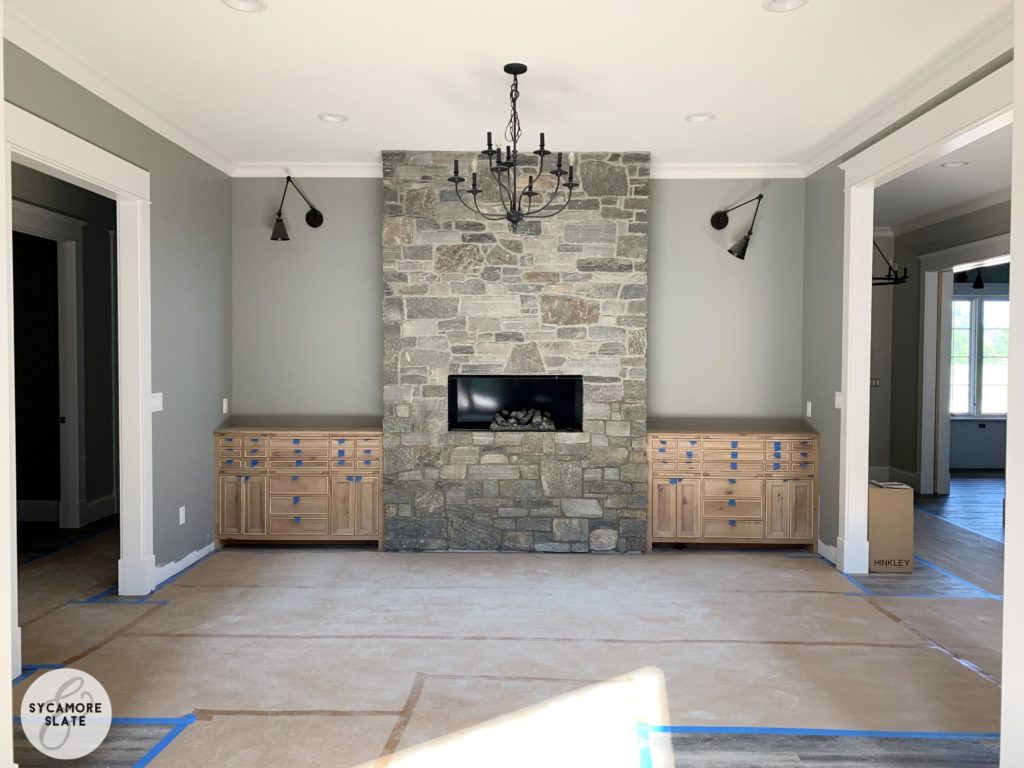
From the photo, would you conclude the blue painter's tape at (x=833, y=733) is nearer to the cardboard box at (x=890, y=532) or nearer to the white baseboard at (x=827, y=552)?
the cardboard box at (x=890, y=532)

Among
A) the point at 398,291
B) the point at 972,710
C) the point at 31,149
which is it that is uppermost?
the point at 31,149

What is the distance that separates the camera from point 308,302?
5988 millimetres

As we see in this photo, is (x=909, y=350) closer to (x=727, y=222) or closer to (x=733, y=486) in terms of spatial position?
(x=727, y=222)

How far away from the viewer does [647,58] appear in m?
3.75

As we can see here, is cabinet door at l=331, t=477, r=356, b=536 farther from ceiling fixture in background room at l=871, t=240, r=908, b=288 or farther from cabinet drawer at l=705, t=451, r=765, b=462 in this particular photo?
ceiling fixture in background room at l=871, t=240, r=908, b=288

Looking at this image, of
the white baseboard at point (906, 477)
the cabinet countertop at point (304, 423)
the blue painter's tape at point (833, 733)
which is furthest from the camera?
the white baseboard at point (906, 477)

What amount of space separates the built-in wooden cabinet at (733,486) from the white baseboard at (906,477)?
10.3ft

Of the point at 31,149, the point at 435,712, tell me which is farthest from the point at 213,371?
the point at 435,712

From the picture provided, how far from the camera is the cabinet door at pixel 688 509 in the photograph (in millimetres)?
5633

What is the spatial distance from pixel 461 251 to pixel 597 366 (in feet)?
4.33

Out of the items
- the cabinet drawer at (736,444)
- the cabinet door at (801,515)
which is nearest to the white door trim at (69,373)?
the cabinet drawer at (736,444)

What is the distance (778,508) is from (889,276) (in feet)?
10.8

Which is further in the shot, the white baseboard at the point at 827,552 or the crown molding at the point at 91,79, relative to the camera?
the white baseboard at the point at 827,552

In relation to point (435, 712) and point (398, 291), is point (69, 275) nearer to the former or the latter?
point (398, 291)
